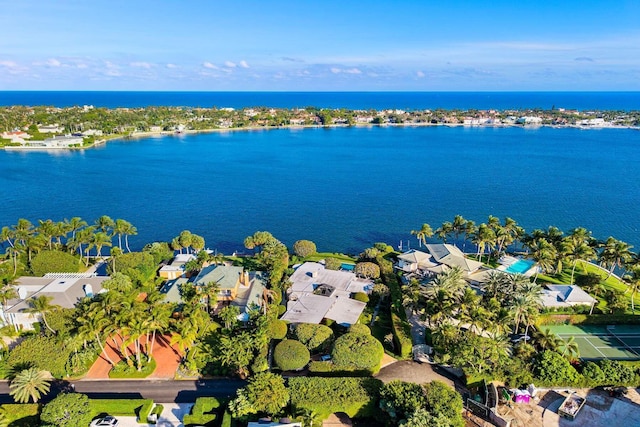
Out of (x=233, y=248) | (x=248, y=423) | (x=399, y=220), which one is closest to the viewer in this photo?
(x=248, y=423)

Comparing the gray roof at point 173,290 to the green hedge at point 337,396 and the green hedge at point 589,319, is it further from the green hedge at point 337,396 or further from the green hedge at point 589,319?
the green hedge at point 589,319

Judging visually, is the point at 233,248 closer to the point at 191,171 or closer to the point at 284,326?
the point at 284,326

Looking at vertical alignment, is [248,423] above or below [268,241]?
below

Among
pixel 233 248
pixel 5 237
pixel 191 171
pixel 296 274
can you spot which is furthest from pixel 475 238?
pixel 191 171

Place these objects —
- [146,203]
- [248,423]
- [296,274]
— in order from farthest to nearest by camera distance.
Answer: [146,203], [296,274], [248,423]

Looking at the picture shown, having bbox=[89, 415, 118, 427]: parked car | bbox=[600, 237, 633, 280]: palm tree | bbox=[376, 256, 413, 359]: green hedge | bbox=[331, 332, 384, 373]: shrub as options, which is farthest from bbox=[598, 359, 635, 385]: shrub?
bbox=[89, 415, 118, 427]: parked car

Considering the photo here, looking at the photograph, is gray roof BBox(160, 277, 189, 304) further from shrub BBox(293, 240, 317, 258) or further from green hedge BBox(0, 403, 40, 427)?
shrub BBox(293, 240, 317, 258)
